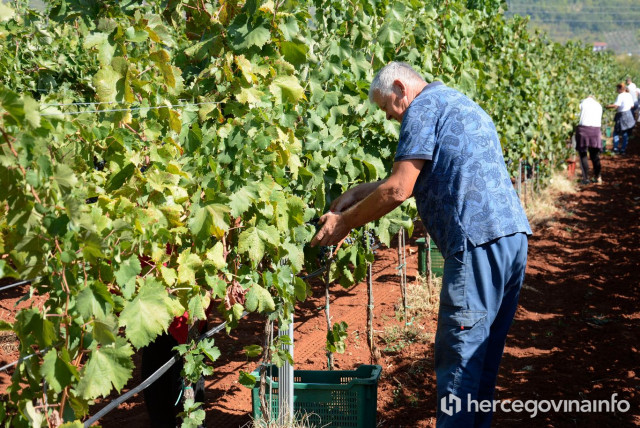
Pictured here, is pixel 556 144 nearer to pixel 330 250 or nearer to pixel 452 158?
pixel 330 250

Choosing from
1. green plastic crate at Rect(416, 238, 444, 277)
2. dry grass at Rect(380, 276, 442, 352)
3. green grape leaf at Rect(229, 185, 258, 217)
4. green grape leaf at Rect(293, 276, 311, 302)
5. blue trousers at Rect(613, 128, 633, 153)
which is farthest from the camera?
blue trousers at Rect(613, 128, 633, 153)

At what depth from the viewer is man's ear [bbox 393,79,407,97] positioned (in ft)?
9.46

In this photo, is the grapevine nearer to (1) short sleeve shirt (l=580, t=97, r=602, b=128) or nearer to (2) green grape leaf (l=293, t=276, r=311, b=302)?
(2) green grape leaf (l=293, t=276, r=311, b=302)

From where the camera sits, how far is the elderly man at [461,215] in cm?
267

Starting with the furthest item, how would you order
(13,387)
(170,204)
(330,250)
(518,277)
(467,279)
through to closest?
(330,250), (518,277), (467,279), (170,204), (13,387)

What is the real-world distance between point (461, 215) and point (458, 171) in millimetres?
164

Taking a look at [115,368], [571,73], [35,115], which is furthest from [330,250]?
[571,73]

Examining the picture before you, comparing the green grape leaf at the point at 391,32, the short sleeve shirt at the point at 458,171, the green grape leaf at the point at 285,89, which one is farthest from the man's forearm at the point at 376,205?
the green grape leaf at the point at 391,32

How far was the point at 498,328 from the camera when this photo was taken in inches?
114

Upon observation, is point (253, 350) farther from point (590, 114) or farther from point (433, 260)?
point (590, 114)

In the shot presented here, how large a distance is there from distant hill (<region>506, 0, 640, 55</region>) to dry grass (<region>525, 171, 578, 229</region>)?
4570 inches

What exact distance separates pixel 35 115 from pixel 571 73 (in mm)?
13392

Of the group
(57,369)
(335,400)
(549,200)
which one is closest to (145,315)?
(57,369)

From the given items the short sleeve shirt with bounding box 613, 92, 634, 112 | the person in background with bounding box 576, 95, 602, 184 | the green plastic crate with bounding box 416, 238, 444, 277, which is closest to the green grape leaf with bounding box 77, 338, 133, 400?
the green plastic crate with bounding box 416, 238, 444, 277
